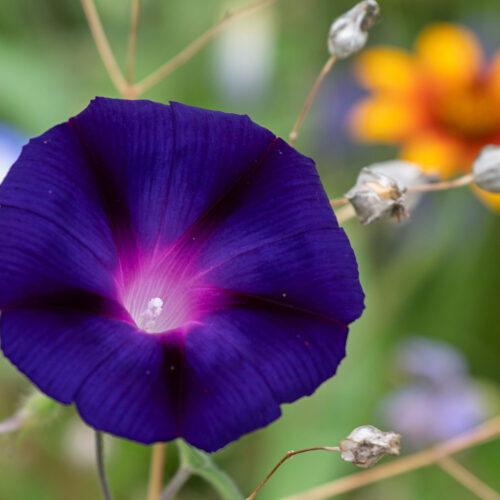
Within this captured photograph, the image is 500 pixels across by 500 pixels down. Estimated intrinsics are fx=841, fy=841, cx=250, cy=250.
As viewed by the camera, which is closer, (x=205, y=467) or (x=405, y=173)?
(x=205, y=467)

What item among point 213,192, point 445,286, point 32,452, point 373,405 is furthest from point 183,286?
point 445,286

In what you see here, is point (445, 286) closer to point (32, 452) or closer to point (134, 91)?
point (32, 452)

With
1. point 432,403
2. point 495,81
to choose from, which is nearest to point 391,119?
point 495,81

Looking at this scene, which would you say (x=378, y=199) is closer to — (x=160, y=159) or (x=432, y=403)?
(x=160, y=159)

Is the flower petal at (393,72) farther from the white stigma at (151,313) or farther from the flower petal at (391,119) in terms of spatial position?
the white stigma at (151,313)

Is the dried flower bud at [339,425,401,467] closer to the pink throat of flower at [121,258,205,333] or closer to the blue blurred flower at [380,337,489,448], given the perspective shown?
the pink throat of flower at [121,258,205,333]

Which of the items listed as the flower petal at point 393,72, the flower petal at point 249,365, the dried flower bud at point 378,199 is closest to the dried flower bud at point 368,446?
the flower petal at point 249,365

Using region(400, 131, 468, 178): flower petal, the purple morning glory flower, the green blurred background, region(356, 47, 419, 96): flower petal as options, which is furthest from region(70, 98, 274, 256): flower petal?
region(356, 47, 419, 96): flower petal
